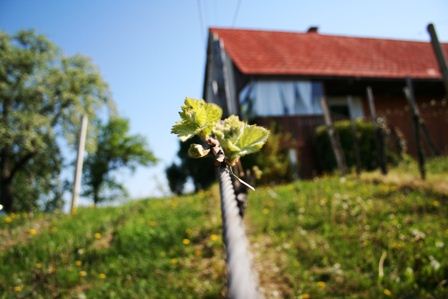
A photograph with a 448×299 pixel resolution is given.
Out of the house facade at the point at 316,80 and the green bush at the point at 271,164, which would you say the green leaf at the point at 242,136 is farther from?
the house facade at the point at 316,80

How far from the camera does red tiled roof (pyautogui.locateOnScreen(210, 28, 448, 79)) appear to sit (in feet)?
50.7

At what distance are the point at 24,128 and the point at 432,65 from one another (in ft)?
69.2

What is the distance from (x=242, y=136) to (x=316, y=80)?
15547 mm

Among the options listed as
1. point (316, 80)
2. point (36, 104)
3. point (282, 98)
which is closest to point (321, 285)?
point (282, 98)

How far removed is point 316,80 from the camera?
51.4 feet

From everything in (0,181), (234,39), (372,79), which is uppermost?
(234,39)

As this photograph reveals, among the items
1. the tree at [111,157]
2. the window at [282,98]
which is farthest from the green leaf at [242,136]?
the tree at [111,157]

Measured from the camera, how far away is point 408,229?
4.99 metres

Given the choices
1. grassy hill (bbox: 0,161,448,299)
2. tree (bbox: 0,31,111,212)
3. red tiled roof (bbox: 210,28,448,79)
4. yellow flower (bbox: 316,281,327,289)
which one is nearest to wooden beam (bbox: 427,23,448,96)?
grassy hill (bbox: 0,161,448,299)

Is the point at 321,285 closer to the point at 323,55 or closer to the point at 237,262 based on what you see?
the point at 237,262

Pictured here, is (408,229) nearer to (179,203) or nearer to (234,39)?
(179,203)

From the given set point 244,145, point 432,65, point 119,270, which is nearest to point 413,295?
point 119,270

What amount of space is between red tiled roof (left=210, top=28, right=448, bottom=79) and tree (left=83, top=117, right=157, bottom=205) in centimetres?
1614

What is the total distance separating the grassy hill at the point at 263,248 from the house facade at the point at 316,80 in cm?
720
